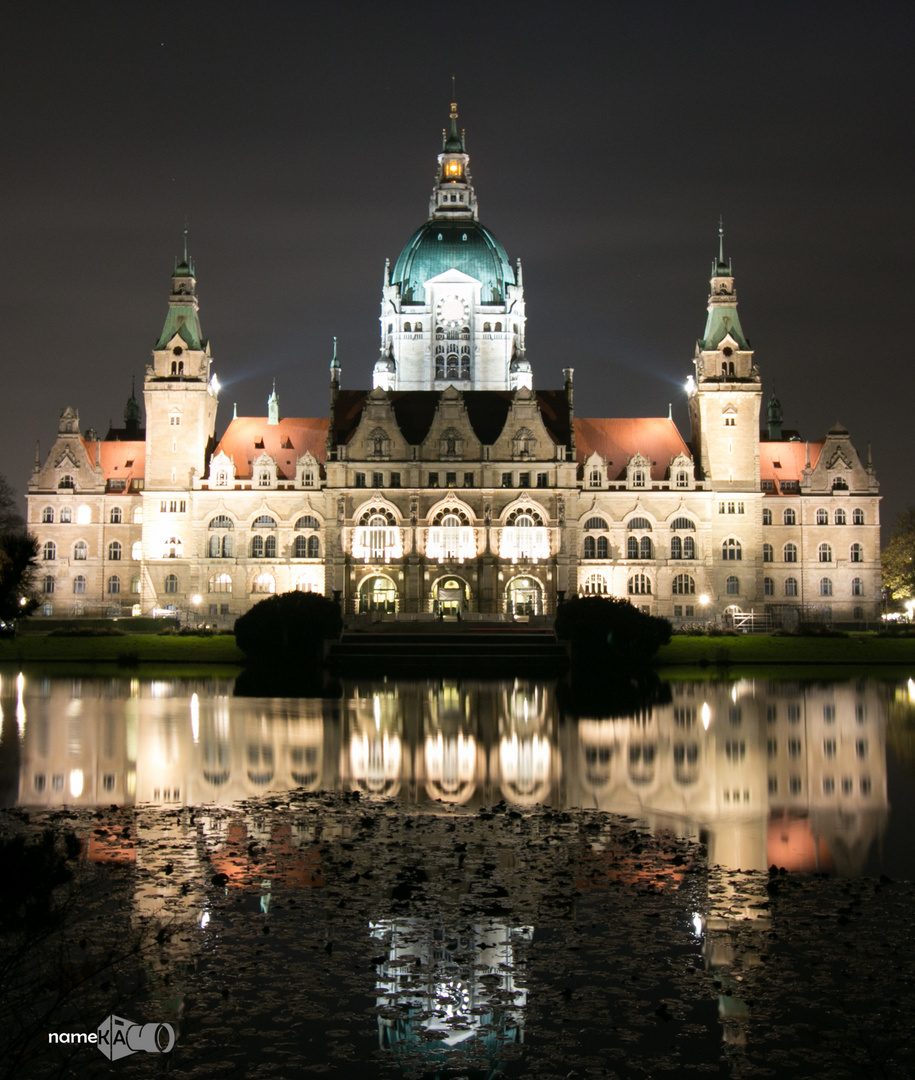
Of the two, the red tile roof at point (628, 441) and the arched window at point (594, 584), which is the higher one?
the red tile roof at point (628, 441)

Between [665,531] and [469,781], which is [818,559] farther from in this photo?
[469,781]

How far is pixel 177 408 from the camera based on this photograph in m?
Answer: 84.0

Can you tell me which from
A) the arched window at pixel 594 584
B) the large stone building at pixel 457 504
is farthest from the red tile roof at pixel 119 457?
the arched window at pixel 594 584

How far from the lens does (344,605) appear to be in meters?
76.1

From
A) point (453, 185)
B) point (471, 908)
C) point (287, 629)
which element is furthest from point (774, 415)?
A: point (471, 908)

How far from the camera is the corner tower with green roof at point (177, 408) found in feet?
272

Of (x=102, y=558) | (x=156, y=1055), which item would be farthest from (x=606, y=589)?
(x=156, y=1055)

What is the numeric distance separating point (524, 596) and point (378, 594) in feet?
33.3

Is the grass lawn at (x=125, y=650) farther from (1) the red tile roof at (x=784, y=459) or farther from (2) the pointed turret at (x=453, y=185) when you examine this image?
(2) the pointed turret at (x=453, y=185)

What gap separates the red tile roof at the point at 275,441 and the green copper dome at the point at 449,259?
21263 millimetres

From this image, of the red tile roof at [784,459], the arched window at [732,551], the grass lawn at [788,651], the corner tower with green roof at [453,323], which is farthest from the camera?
the corner tower with green roof at [453,323]

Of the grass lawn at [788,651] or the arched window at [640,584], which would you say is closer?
the grass lawn at [788,651]

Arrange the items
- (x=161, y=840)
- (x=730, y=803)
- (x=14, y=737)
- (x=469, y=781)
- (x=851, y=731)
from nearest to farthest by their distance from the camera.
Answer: (x=161, y=840)
(x=730, y=803)
(x=469, y=781)
(x=14, y=737)
(x=851, y=731)

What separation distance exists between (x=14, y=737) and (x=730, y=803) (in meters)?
15.4
